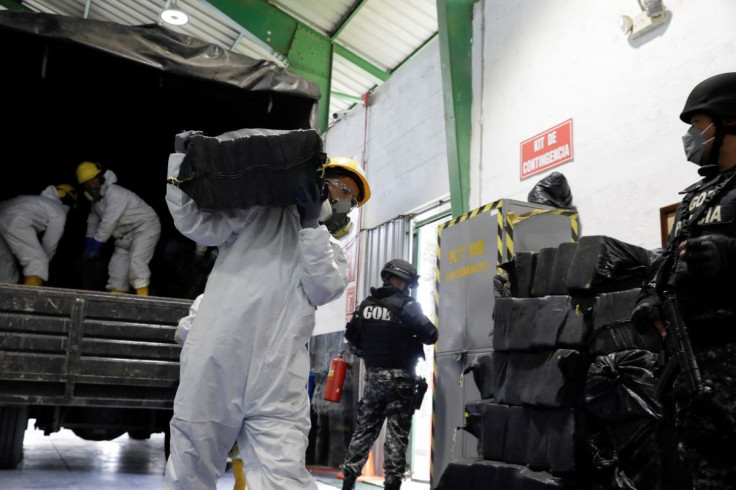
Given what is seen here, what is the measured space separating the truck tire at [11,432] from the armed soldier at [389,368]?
2539mm

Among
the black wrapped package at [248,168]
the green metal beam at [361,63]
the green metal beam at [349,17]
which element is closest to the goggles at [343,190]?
the black wrapped package at [248,168]

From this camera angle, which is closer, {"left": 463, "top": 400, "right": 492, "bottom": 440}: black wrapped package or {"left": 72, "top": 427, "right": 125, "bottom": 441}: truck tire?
{"left": 463, "top": 400, "right": 492, "bottom": 440}: black wrapped package

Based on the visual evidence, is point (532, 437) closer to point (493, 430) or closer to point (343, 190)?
point (493, 430)

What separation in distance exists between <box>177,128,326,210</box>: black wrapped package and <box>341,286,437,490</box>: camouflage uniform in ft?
9.98

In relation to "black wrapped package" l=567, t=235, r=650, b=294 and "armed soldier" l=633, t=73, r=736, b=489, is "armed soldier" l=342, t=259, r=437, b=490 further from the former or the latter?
"armed soldier" l=633, t=73, r=736, b=489

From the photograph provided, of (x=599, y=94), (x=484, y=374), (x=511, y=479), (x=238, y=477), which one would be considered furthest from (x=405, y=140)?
(x=238, y=477)

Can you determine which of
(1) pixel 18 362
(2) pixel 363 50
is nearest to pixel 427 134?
(2) pixel 363 50

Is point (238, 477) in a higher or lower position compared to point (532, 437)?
lower

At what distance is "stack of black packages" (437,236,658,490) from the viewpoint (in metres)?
3.68

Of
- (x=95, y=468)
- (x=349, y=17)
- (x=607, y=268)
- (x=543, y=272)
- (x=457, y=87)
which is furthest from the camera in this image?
(x=349, y=17)

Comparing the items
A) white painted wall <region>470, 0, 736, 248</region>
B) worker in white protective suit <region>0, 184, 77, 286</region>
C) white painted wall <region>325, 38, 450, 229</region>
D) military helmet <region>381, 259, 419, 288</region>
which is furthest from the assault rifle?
white painted wall <region>325, 38, 450, 229</region>

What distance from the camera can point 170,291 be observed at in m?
5.64

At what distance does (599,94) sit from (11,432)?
5.36 metres

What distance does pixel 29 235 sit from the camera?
496 centimetres
